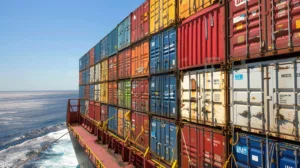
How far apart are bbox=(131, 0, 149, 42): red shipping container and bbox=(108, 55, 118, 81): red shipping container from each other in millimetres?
4449

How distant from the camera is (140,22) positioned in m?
14.6

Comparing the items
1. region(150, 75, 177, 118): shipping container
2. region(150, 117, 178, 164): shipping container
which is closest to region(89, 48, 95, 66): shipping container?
region(150, 75, 177, 118): shipping container

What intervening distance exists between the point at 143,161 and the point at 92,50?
19.2m

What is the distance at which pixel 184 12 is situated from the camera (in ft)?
33.1

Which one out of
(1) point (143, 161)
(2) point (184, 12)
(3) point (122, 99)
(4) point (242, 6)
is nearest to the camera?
(4) point (242, 6)

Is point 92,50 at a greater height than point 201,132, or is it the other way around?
point 92,50

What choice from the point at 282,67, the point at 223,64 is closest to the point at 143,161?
the point at 223,64

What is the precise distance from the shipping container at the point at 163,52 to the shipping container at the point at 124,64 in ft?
12.5

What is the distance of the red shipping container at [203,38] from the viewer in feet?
25.8

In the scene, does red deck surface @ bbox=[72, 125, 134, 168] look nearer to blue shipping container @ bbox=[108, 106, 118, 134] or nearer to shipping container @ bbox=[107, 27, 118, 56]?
blue shipping container @ bbox=[108, 106, 118, 134]

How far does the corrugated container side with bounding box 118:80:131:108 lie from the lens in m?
16.2

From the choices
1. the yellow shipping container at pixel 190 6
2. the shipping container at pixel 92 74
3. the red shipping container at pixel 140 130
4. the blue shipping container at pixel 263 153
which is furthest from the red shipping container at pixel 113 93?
the blue shipping container at pixel 263 153

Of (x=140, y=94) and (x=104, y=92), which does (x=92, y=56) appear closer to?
(x=104, y=92)

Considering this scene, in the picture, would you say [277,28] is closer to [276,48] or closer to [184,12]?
[276,48]
